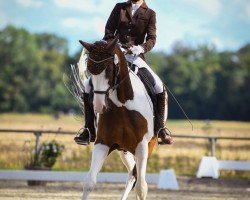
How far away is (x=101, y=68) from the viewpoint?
25.5 feet

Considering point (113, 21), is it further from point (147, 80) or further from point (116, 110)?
point (116, 110)

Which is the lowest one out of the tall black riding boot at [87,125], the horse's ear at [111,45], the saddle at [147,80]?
the tall black riding boot at [87,125]

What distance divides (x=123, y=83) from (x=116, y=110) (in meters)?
0.34

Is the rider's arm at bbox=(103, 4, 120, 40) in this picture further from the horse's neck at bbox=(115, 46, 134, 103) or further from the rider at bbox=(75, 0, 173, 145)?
the horse's neck at bbox=(115, 46, 134, 103)

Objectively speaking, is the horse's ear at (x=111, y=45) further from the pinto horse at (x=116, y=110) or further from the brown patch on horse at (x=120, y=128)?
the brown patch on horse at (x=120, y=128)

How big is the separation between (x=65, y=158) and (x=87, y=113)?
10256 mm

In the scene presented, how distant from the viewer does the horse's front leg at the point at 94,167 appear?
821 centimetres

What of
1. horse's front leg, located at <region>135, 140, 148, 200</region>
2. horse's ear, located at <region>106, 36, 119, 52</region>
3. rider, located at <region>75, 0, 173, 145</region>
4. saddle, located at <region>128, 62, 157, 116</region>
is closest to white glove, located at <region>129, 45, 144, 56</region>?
rider, located at <region>75, 0, 173, 145</region>

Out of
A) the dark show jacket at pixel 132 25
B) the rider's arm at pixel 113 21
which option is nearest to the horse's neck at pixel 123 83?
the dark show jacket at pixel 132 25

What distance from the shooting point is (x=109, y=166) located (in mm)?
18688

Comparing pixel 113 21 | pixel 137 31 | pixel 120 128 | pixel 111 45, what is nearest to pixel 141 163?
pixel 120 128

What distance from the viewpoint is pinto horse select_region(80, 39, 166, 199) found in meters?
7.82

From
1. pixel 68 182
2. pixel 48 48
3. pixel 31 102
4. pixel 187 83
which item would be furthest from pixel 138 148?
Result: pixel 48 48

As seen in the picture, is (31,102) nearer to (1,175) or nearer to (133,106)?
(1,175)
